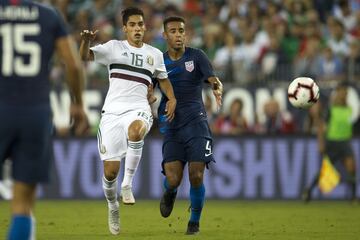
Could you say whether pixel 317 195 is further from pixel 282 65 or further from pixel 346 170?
pixel 282 65

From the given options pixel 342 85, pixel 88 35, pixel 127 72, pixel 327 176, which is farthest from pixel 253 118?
pixel 88 35

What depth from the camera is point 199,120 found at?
38.1ft

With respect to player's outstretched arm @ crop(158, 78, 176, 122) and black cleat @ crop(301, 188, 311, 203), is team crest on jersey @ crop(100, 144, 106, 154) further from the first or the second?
black cleat @ crop(301, 188, 311, 203)

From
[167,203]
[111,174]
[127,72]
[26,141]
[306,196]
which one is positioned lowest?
[306,196]

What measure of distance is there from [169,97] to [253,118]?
8.70 meters

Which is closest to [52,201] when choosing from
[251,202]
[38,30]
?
[251,202]

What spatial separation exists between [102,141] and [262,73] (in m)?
9.06

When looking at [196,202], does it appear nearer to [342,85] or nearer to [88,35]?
[88,35]

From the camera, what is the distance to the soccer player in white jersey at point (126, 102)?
1106 centimetres

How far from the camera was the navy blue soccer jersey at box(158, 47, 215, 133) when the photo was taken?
11.6 m

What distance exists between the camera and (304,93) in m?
12.8

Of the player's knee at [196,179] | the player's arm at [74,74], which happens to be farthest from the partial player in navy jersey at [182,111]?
the player's arm at [74,74]

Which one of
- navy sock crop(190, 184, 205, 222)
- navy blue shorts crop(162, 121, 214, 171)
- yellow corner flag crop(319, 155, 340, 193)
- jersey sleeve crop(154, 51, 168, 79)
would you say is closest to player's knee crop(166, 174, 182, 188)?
navy blue shorts crop(162, 121, 214, 171)

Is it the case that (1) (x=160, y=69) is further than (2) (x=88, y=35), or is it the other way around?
(1) (x=160, y=69)
